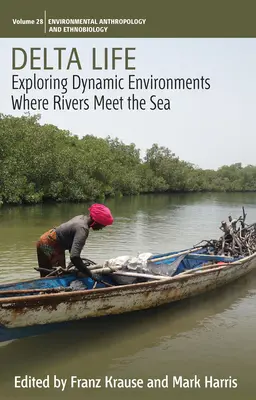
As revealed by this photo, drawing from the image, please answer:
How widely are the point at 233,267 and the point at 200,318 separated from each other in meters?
1.59

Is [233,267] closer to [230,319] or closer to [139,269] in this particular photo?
[230,319]

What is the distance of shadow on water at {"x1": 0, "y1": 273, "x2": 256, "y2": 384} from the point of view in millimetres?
5285

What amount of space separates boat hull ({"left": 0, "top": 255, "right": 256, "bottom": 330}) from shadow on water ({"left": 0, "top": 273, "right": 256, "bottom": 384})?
1.03 feet

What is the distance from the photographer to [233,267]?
26.8 feet

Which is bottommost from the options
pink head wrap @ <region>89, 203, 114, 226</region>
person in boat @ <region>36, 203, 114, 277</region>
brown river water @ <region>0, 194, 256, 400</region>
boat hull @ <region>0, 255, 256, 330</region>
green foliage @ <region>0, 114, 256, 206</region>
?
brown river water @ <region>0, 194, 256, 400</region>

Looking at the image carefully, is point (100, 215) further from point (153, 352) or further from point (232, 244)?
point (232, 244)

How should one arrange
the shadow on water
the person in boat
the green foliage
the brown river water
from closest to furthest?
the brown river water < the shadow on water < the person in boat < the green foliage

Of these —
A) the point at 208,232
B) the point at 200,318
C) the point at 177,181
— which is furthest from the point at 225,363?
the point at 177,181

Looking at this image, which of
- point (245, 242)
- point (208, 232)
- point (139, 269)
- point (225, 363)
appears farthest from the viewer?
point (208, 232)

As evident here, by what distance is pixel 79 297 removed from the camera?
525 centimetres

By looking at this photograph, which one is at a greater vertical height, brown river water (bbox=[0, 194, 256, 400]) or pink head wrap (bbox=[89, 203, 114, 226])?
pink head wrap (bbox=[89, 203, 114, 226])

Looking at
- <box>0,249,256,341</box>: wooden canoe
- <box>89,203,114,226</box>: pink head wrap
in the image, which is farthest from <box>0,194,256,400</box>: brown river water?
<box>89,203,114,226</box>: pink head wrap

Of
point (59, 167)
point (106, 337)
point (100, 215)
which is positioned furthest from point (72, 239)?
point (59, 167)

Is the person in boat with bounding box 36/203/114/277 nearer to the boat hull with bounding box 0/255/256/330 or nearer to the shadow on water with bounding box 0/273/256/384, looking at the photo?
the boat hull with bounding box 0/255/256/330
